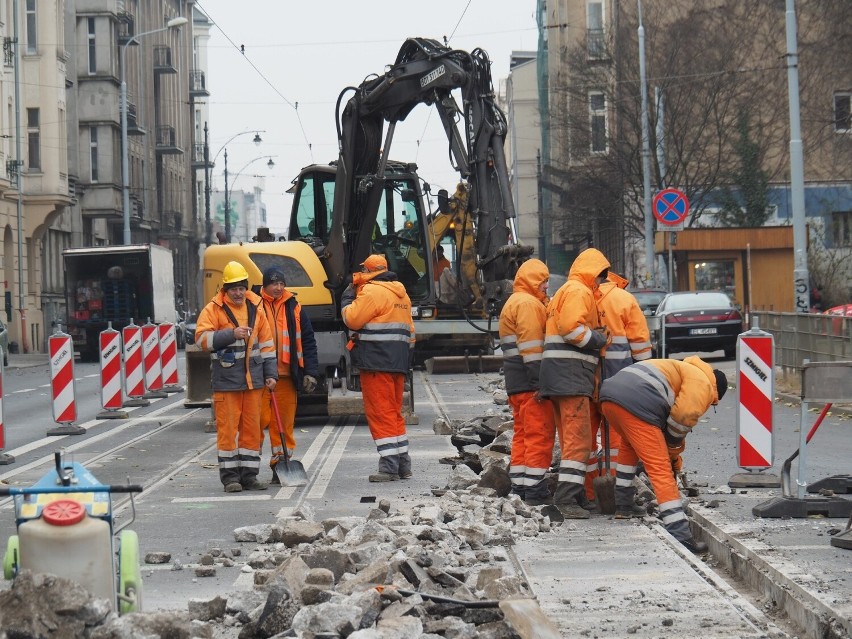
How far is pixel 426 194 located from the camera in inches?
852

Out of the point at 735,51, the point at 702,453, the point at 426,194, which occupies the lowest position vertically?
the point at 702,453

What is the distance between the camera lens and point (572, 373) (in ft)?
34.9

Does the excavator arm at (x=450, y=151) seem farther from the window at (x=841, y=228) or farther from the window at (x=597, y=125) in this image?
the window at (x=841, y=228)

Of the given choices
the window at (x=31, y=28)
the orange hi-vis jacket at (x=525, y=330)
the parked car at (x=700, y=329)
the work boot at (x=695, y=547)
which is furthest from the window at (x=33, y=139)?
the work boot at (x=695, y=547)

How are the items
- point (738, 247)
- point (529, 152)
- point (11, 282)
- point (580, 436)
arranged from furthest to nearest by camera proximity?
point (529, 152), point (11, 282), point (738, 247), point (580, 436)

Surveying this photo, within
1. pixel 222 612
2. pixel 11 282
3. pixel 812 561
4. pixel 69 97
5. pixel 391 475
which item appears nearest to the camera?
pixel 222 612

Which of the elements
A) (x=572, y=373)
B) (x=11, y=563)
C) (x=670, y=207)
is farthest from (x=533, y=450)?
(x=670, y=207)

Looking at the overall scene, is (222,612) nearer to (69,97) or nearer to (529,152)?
(69,97)

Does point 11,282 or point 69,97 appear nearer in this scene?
point 11,282

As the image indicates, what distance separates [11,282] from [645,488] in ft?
143

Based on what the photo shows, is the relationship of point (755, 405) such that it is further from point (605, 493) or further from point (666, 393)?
point (666, 393)

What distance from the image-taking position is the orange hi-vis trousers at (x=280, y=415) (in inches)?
504

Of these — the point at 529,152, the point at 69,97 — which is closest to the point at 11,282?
the point at 69,97

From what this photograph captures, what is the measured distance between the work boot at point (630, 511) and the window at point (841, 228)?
4207 cm
